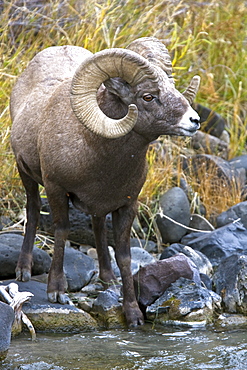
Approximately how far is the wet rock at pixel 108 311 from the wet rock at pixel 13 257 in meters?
0.99

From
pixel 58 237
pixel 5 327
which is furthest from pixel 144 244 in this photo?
pixel 5 327

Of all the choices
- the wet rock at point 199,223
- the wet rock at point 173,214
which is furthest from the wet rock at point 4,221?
the wet rock at point 199,223

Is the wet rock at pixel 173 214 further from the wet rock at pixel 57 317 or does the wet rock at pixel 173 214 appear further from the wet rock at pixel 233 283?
the wet rock at pixel 57 317

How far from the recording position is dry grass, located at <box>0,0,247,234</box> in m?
8.88

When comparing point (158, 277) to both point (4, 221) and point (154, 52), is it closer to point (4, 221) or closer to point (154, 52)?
point (154, 52)

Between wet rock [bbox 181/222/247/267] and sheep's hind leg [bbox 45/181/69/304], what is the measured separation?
1.85m

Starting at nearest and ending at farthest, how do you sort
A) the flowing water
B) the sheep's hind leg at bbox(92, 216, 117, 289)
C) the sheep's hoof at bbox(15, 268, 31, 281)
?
the flowing water → the sheep's hoof at bbox(15, 268, 31, 281) → the sheep's hind leg at bbox(92, 216, 117, 289)

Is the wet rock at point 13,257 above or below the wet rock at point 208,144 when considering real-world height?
below

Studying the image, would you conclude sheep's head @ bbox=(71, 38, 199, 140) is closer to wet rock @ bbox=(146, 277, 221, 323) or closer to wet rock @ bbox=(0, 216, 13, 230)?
wet rock @ bbox=(146, 277, 221, 323)

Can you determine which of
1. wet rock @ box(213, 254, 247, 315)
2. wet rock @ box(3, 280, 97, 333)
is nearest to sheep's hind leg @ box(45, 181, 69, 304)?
wet rock @ box(3, 280, 97, 333)

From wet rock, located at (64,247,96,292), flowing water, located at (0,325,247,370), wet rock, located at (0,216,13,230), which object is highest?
wet rock, located at (0,216,13,230)

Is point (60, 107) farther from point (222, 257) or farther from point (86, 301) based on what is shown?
point (222, 257)

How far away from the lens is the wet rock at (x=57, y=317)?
5934 mm

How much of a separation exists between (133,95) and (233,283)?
2042 mm
